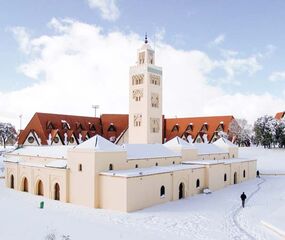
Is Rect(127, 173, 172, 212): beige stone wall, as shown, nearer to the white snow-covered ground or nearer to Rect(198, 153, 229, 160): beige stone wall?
the white snow-covered ground

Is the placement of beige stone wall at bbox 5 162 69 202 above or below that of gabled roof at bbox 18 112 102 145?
below

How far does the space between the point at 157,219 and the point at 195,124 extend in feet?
147

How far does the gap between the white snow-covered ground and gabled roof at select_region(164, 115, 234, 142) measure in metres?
30.2

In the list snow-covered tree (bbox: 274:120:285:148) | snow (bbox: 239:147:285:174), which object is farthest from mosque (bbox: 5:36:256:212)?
snow-covered tree (bbox: 274:120:285:148)

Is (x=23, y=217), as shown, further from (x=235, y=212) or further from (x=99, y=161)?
(x=235, y=212)

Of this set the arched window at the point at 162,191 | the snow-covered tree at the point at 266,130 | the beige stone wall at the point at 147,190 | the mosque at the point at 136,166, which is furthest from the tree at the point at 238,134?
the arched window at the point at 162,191

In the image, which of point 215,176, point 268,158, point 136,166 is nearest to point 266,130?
point 268,158

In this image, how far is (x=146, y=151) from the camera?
A: 34.3 meters

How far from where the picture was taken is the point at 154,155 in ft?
113

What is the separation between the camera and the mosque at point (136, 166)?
2709 cm

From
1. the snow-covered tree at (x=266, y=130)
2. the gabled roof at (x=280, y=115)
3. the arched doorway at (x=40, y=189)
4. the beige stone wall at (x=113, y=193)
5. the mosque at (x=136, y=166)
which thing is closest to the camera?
the beige stone wall at (x=113, y=193)

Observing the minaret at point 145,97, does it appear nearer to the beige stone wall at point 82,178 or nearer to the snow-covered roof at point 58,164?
the snow-covered roof at point 58,164

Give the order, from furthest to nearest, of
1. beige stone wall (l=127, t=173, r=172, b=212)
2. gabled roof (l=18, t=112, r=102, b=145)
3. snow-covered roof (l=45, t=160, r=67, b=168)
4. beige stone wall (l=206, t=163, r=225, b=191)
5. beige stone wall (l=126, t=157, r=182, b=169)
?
gabled roof (l=18, t=112, r=102, b=145)
beige stone wall (l=206, t=163, r=225, b=191)
beige stone wall (l=126, t=157, r=182, b=169)
snow-covered roof (l=45, t=160, r=67, b=168)
beige stone wall (l=127, t=173, r=172, b=212)

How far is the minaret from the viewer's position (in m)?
47.8
